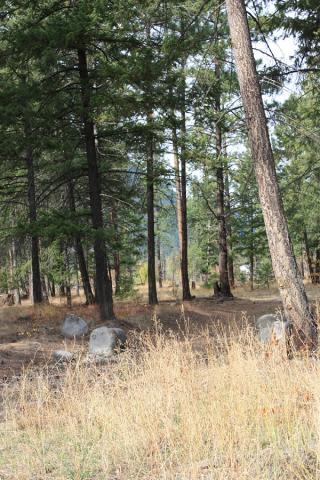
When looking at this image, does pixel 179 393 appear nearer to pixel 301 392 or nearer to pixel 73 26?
pixel 301 392

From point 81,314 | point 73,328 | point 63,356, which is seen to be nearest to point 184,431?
point 63,356

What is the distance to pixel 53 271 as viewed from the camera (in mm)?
19469

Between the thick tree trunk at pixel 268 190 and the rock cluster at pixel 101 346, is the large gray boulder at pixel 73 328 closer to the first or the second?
the rock cluster at pixel 101 346

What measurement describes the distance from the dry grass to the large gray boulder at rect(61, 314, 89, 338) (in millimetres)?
7441

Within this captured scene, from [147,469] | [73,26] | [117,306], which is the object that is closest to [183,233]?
[117,306]

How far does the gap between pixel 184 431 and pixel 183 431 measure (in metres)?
0.04

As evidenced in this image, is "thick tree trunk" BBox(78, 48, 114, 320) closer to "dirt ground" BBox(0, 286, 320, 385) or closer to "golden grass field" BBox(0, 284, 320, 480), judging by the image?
"dirt ground" BBox(0, 286, 320, 385)

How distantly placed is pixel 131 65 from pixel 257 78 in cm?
523

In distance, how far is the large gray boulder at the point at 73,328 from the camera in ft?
42.2

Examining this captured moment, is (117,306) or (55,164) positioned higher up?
(55,164)

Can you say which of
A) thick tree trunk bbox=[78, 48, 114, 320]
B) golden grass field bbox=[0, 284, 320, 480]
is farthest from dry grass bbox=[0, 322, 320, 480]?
thick tree trunk bbox=[78, 48, 114, 320]

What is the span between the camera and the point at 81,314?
611 inches

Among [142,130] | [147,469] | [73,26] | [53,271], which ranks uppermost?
[73,26]

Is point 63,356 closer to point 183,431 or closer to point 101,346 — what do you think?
point 101,346
